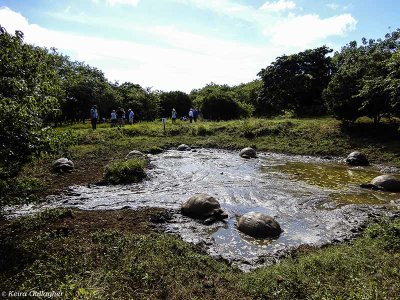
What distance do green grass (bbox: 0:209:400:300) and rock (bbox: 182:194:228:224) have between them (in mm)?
2699

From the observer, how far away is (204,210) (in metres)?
13.2

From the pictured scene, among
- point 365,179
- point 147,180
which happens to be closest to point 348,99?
point 365,179

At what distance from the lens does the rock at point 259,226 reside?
460 inches

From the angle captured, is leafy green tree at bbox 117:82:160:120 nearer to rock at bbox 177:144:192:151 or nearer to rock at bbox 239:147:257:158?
rock at bbox 177:144:192:151

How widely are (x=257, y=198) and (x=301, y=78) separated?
27.1m

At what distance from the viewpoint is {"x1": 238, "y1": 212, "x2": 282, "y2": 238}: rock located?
A: 11.7 m

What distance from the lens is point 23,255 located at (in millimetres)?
8648

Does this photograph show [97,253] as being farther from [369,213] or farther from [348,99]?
[348,99]

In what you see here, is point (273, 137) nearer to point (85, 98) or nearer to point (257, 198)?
point (257, 198)

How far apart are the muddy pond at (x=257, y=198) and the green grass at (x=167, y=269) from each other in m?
1.21

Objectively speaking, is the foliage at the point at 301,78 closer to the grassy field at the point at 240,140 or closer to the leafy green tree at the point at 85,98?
the grassy field at the point at 240,140

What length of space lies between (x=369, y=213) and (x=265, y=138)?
18.5 metres

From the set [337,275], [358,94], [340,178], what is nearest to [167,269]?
[337,275]

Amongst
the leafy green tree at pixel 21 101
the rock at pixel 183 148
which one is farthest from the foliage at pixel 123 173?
the rock at pixel 183 148
